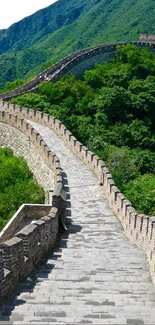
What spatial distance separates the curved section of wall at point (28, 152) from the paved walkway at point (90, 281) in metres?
3.28

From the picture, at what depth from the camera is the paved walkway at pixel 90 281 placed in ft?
23.3

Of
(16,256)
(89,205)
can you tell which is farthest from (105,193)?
(16,256)

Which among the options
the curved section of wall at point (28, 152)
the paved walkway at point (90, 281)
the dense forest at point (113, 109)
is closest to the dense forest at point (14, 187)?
the curved section of wall at point (28, 152)

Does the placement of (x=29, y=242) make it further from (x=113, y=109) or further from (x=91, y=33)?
(x=91, y=33)

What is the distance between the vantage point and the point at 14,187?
19.8 m

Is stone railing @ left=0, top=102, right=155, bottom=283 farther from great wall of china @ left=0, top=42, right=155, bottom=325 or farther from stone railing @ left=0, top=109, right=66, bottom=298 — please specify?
stone railing @ left=0, top=109, right=66, bottom=298

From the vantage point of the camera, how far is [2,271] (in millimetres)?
7340

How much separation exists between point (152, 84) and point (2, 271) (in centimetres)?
2989

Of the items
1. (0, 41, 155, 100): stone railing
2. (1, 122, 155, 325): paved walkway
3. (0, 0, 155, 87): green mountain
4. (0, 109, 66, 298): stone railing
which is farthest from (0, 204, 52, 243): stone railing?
(0, 0, 155, 87): green mountain

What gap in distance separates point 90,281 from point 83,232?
3933 mm

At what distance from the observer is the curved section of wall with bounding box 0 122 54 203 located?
61.1ft

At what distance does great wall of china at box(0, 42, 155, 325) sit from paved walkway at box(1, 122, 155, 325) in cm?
2

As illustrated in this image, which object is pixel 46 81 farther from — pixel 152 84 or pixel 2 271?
pixel 2 271

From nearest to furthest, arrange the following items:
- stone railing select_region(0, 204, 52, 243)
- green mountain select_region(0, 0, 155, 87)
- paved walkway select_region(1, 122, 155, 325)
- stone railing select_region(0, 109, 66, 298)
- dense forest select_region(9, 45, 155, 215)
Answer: paved walkway select_region(1, 122, 155, 325)
stone railing select_region(0, 109, 66, 298)
stone railing select_region(0, 204, 52, 243)
dense forest select_region(9, 45, 155, 215)
green mountain select_region(0, 0, 155, 87)
